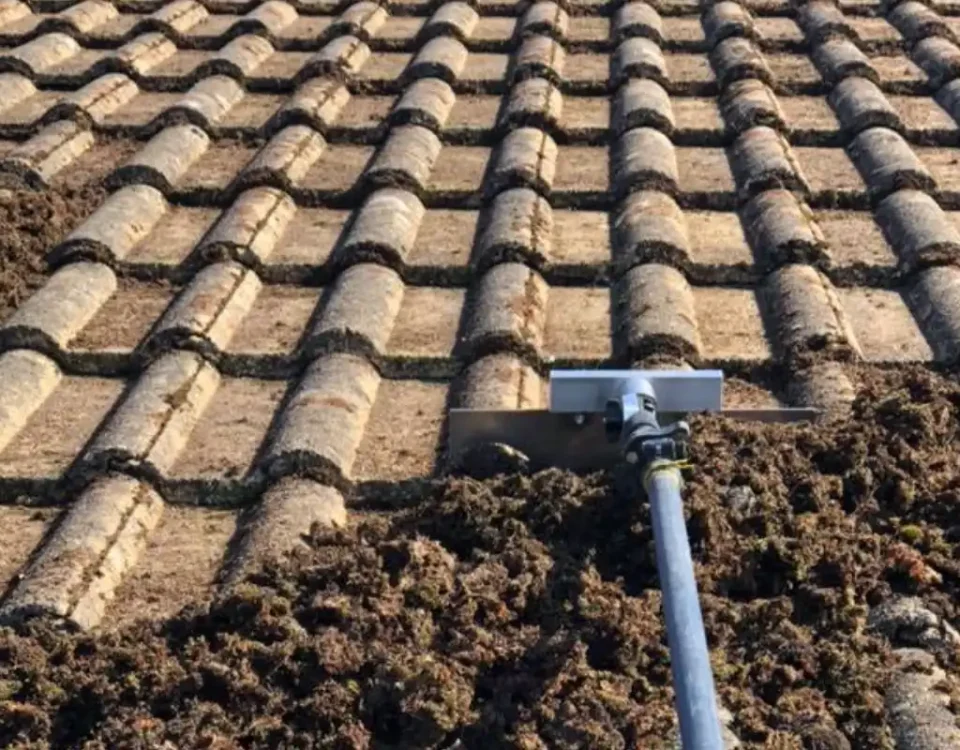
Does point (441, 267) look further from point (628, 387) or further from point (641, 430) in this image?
point (641, 430)

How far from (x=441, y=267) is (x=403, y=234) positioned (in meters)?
0.20

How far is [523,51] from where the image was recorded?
5.05 m

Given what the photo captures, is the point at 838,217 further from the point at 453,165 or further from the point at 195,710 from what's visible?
the point at 195,710

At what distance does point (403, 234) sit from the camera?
12.0 ft

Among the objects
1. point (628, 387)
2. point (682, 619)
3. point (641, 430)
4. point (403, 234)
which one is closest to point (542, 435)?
point (628, 387)

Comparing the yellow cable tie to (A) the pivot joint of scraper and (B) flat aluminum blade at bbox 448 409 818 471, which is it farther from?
(B) flat aluminum blade at bbox 448 409 818 471

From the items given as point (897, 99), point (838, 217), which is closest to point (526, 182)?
point (838, 217)

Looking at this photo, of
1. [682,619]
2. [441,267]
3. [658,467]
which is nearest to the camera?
[682,619]

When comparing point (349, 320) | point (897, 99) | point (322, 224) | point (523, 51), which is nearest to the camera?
point (349, 320)

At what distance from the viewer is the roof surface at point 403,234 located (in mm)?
2766

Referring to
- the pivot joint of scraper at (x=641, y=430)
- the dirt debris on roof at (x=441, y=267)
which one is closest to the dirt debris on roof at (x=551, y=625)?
the dirt debris on roof at (x=441, y=267)

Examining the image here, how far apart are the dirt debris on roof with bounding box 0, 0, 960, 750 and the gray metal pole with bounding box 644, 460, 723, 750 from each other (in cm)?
25

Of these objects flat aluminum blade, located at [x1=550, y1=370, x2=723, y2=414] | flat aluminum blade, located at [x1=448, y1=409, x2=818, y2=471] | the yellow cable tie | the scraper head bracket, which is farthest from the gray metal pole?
flat aluminum blade, located at [x1=448, y1=409, x2=818, y2=471]

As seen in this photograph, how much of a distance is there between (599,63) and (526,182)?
1.33m
